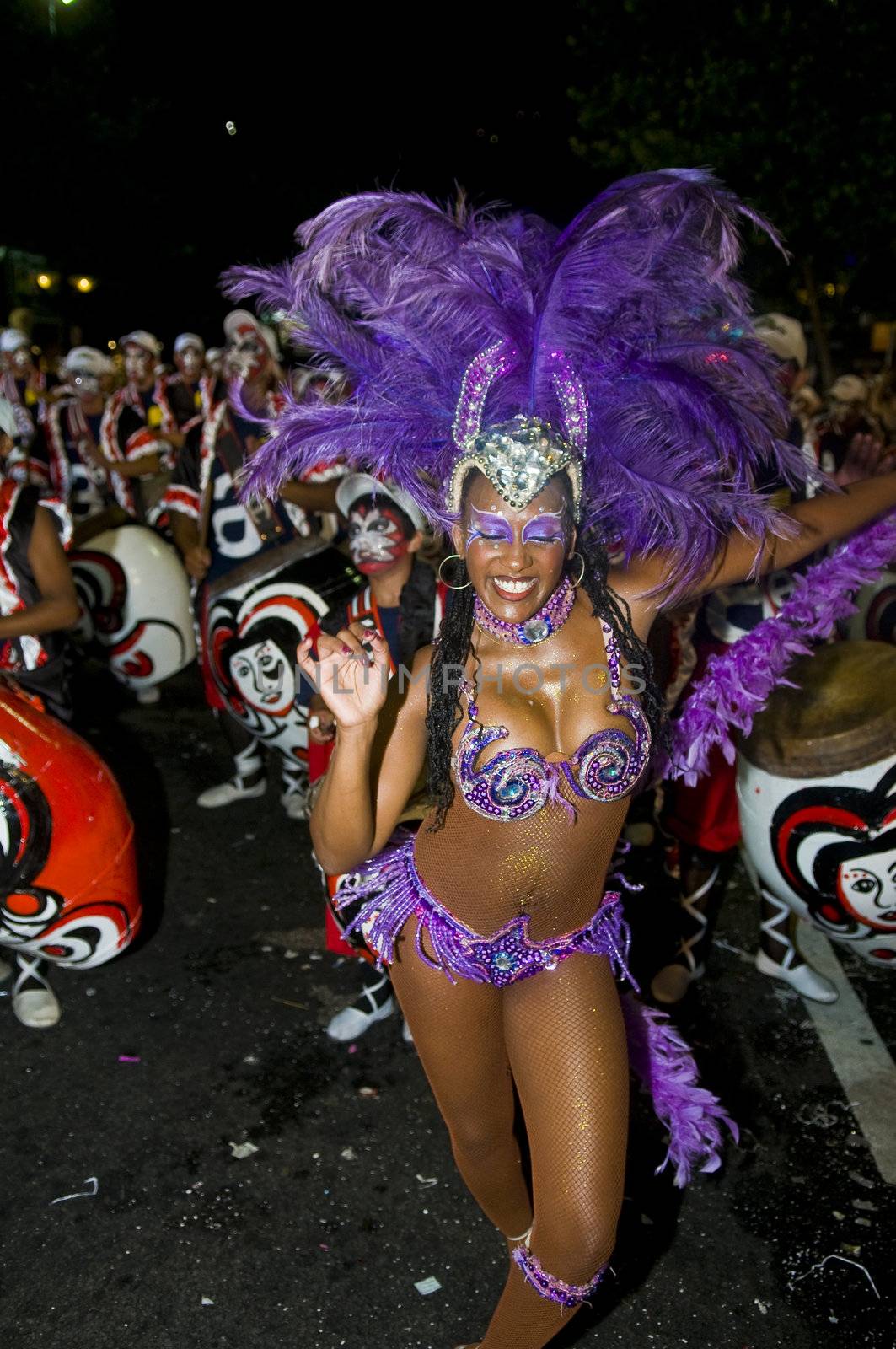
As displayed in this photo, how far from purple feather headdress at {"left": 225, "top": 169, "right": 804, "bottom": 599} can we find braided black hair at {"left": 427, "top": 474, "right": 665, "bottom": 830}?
107 millimetres

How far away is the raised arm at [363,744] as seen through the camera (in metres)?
2.21

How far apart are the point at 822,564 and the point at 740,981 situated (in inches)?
75.1

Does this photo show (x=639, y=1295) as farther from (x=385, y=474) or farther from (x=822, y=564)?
(x=385, y=474)

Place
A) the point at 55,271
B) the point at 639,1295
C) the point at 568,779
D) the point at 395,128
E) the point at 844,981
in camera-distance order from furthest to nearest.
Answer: the point at 55,271 → the point at 395,128 → the point at 844,981 → the point at 639,1295 → the point at 568,779

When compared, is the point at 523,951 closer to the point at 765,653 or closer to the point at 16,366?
the point at 765,653

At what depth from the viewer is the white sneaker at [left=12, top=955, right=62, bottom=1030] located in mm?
3992

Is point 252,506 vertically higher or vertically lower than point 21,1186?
higher

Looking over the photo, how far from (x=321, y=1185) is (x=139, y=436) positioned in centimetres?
685

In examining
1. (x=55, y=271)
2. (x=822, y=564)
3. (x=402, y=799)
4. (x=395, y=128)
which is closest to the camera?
(x=402, y=799)

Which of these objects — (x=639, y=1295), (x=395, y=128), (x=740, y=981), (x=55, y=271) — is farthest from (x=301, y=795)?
(x=55, y=271)

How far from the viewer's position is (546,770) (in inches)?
88.9

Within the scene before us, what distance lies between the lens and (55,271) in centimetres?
2058

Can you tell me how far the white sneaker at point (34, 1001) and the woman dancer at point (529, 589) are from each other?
2.08 meters

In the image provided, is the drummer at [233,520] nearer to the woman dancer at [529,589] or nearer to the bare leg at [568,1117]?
the woman dancer at [529,589]
